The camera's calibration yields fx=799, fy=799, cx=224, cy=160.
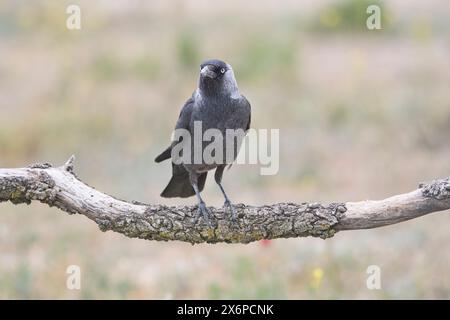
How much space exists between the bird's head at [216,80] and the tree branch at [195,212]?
1.07m

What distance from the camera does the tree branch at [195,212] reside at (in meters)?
4.45

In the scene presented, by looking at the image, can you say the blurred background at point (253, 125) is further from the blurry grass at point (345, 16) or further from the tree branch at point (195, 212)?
the tree branch at point (195, 212)

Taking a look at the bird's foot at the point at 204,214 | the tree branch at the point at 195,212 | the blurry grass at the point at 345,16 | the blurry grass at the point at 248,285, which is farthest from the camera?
the blurry grass at the point at 345,16

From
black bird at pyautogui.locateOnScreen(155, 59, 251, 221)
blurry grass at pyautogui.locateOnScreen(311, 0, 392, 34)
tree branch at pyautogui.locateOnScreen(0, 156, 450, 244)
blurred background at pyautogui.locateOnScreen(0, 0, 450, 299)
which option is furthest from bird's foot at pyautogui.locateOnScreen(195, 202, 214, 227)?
blurry grass at pyautogui.locateOnScreen(311, 0, 392, 34)

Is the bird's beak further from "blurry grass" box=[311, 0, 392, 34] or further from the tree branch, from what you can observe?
"blurry grass" box=[311, 0, 392, 34]

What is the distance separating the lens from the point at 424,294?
20.1 ft

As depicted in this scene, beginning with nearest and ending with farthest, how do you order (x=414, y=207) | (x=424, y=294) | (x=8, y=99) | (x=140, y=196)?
(x=414, y=207) < (x=424, y=294) < (x=140, y=196) < (x=8, y=99)

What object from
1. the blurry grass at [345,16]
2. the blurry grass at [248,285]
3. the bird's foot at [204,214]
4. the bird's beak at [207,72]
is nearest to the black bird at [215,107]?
the bird's beak at [207,72]

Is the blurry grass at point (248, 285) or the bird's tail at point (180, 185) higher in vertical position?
the bird's tail at point (180, 185)

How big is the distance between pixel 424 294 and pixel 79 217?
12.7 ft

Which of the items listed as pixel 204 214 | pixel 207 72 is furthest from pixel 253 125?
pixel 204 214
